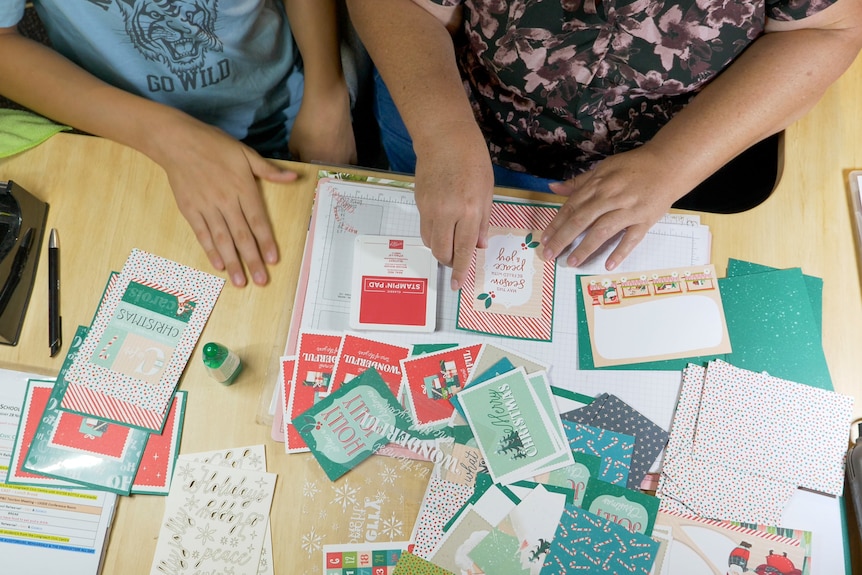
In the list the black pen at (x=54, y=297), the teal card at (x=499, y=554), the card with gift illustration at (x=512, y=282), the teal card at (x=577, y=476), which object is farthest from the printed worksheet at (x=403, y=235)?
the black pen at (x=54, y=297)

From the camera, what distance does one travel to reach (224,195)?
0.90 metres

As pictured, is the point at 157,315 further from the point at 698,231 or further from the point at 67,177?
the point at 698,231

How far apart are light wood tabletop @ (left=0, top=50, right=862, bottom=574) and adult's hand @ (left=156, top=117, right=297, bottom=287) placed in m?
0.02

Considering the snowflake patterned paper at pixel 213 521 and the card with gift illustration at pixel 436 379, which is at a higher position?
the card with gift illustration at pixel 436 379

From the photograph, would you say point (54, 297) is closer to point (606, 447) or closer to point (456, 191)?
point (456, 191)

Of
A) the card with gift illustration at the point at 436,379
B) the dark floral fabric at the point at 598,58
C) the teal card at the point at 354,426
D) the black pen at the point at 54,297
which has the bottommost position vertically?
the teal card at the point at 354,426

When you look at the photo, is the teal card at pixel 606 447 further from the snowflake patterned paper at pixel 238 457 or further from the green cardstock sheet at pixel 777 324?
the snowflake patterned paper at pixel 238 457

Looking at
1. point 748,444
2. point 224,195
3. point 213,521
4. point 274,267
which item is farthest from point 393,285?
point 748,444

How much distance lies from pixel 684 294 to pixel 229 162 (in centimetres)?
73

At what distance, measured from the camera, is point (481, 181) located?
2.68 ft

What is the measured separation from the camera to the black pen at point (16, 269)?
33.0 inches

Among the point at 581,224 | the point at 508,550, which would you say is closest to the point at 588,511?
the point at 508,550

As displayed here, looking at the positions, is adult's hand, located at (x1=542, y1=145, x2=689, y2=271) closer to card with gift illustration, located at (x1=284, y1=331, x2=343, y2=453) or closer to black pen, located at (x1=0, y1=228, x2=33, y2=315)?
card with gift illustration, located at (x1=284, y1=331, x2=343, y2=453)

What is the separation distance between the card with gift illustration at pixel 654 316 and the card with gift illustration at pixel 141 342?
570 millimetres
